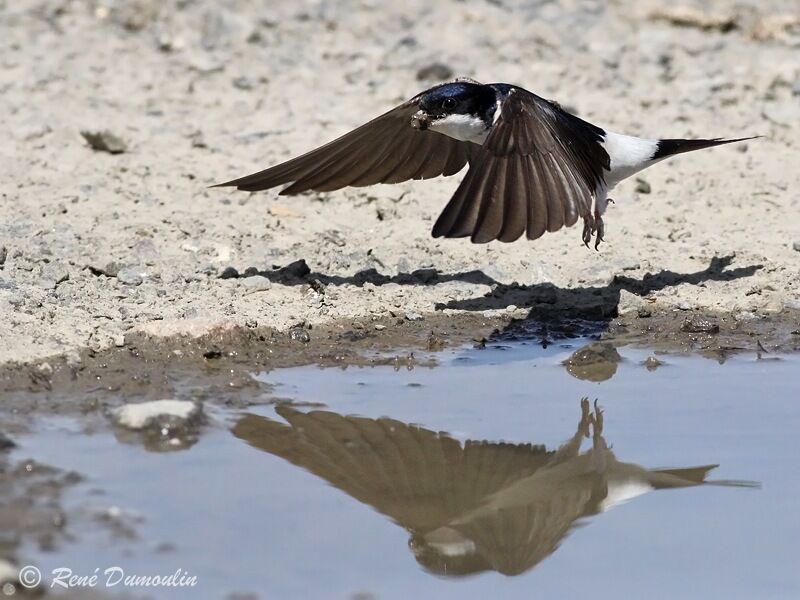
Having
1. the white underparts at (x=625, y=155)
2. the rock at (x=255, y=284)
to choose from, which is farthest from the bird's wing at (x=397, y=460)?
the white underparts at (x=625, y=155)

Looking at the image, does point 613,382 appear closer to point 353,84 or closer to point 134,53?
point 353,84

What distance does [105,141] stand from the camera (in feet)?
20.3

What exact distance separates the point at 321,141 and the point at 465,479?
309cm

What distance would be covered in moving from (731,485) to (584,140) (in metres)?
1.90

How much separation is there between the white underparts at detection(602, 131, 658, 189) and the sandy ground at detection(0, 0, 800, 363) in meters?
0.33

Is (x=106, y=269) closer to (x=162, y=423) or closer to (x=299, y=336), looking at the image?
(x=299, y=336)

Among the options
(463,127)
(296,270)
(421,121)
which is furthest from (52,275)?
(463,127)

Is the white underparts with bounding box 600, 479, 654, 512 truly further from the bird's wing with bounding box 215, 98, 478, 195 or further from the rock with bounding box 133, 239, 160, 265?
the rock with bounding box 133, 239, 160, 265

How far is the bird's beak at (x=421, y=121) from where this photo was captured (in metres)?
5.15

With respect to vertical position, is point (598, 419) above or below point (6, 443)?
above

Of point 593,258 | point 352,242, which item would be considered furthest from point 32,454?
point 593,258

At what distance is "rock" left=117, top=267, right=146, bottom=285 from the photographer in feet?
16.6

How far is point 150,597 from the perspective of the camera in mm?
2928

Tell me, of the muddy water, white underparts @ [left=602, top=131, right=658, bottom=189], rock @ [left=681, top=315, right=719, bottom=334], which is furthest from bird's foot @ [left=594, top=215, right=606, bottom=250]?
the muddy water
